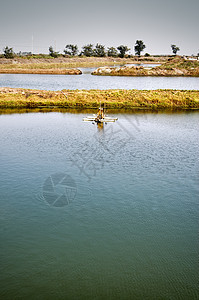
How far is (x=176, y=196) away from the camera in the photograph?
28.0 metres

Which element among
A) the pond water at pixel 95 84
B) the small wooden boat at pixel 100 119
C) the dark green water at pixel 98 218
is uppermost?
the pond water at pixel 95 84

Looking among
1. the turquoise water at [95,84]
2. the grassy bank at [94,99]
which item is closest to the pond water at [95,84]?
the turquoise water at [95,84]

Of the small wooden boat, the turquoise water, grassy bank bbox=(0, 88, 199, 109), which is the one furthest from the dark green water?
the turquoise water

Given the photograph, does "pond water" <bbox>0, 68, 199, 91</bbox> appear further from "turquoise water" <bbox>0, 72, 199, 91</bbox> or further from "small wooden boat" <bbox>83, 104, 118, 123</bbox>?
"small wooden boat" <bbox>83, 104, 118, 123</bbox>

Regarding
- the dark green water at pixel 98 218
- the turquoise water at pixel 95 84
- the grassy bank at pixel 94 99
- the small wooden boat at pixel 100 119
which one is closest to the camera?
the dark green water at pixel 98 218

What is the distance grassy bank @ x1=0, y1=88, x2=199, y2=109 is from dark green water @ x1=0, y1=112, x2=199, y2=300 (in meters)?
26.3

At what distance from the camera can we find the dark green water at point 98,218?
17641 millimetres

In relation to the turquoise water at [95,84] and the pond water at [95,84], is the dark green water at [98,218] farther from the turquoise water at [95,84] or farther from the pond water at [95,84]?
the pond water at [95,84]

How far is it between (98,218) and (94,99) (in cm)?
4962

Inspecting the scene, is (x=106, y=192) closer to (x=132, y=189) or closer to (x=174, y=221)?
(x=132, y=189)

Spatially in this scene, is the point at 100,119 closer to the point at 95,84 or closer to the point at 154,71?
the point at 95,84

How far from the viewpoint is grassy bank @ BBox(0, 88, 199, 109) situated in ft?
229

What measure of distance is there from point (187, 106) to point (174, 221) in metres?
52.0

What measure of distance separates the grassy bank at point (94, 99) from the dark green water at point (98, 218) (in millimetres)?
26262
